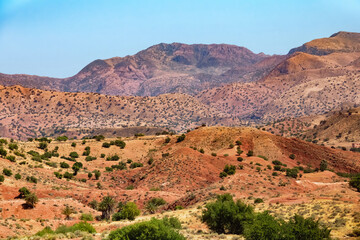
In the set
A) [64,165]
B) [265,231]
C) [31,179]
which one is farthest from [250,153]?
[265,231]

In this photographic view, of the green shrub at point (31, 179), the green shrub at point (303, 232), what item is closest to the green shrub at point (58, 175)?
the green shrub at point (31, 179)

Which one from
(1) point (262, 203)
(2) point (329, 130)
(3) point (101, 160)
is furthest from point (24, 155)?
(2) point (329, 130)

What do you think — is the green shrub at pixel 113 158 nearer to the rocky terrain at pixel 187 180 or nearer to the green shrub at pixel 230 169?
the rocky terrain at pixel 187 180

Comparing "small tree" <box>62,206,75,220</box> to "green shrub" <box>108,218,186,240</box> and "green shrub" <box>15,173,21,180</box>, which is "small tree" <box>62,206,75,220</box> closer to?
"green shrub" <box>15,173,21,180</box>

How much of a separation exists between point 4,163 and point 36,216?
22089mm

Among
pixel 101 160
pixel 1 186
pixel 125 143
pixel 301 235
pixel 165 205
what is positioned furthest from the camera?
pixel 125 143

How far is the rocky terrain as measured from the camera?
4102 centimetres

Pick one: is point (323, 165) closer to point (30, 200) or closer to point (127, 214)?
point (127, 214)

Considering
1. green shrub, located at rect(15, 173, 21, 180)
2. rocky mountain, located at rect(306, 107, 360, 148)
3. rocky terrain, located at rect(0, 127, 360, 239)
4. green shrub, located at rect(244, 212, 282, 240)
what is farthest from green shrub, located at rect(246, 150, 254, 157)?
green shrub, located at rect(244, 212, 282, 240)

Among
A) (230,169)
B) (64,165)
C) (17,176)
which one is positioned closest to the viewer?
(17,176)

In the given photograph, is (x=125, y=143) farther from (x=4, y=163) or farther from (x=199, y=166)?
(x=4, y=163)

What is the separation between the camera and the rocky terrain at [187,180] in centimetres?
4102

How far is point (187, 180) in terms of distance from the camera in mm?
69000

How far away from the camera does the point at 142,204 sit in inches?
2196
